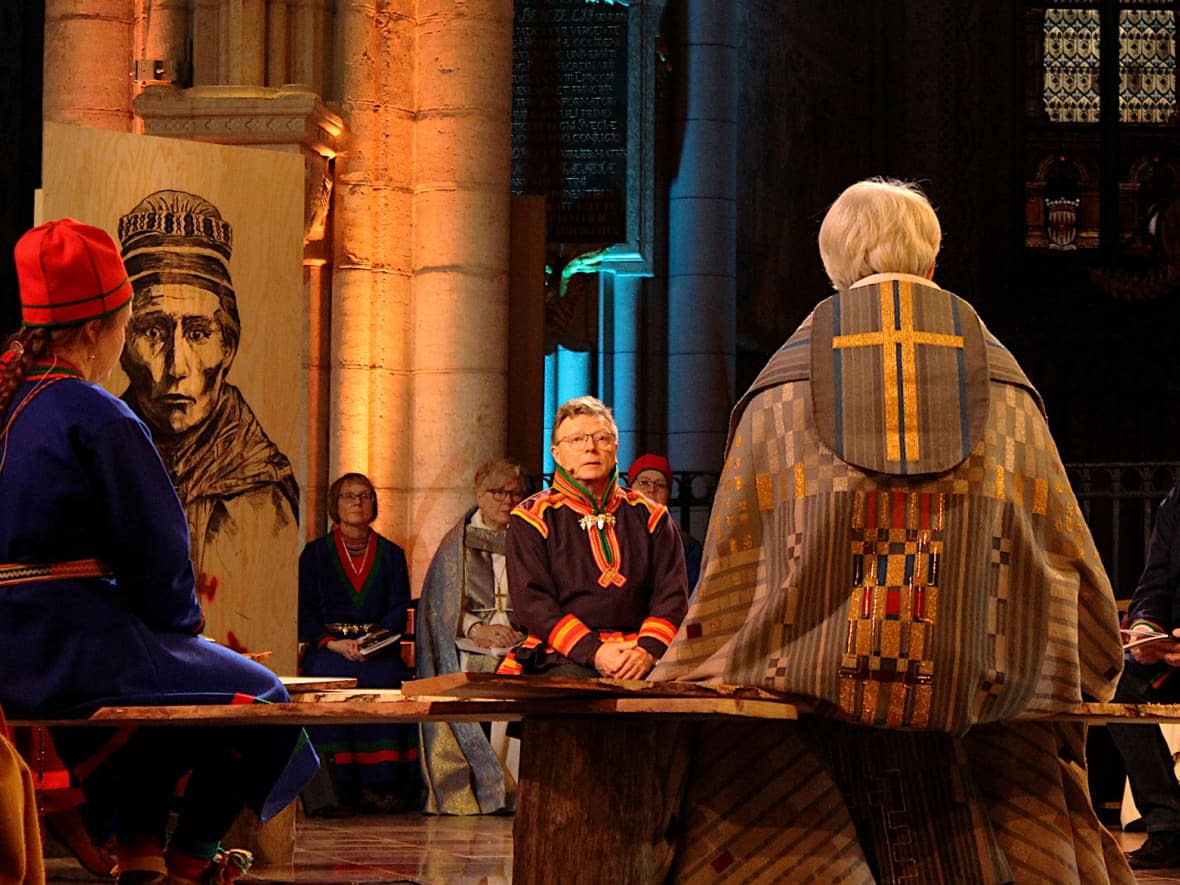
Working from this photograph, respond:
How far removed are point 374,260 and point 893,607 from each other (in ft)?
Result: 22.2

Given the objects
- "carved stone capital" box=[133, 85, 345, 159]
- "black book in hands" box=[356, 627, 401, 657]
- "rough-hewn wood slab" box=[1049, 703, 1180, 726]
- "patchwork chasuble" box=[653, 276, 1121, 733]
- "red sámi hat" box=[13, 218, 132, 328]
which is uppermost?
"carved stone capital" box=[133, 85, 345, 159]

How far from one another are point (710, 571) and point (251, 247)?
154 inches

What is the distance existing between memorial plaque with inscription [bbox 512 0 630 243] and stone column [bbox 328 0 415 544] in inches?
134

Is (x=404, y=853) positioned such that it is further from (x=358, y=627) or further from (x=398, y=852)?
(x=358, y=627)

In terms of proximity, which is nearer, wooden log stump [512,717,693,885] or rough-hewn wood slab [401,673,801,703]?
rough-hewn wood slab [401,673,801,703]

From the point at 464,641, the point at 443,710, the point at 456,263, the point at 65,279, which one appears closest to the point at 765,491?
the point at 443,710

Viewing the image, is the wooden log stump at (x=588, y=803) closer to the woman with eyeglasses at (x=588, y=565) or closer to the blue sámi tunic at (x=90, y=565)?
the blue sámi tunic at (x=90, y=565)

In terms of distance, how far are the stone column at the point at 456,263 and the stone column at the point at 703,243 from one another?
5738 mm

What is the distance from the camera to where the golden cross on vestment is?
427cm

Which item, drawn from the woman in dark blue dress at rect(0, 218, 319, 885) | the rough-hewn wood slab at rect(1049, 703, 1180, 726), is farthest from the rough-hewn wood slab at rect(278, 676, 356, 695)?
the rough-hewn wood slab at rect(1049, 703, 1180, 726)

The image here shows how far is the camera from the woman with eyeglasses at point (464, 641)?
9836 millimetres

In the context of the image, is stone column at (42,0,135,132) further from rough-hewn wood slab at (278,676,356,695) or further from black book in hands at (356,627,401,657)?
rough-hewn wood slab at (278,676,356,695)

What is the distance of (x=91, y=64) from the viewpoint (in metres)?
10.5

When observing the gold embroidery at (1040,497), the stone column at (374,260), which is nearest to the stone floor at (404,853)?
the stone column at (374,260)
